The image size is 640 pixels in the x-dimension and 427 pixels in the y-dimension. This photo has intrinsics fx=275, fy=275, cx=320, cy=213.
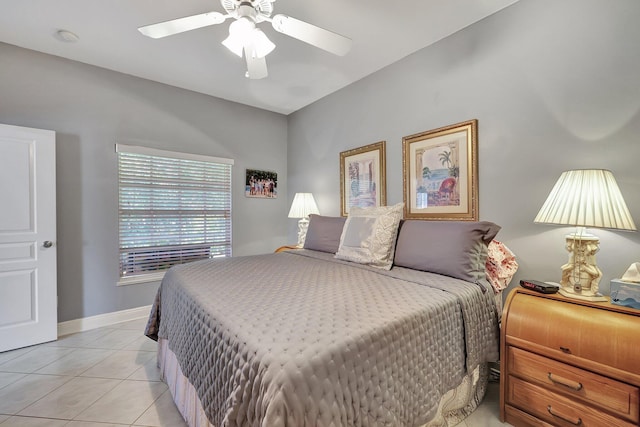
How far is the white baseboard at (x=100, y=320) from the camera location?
2.62 meters

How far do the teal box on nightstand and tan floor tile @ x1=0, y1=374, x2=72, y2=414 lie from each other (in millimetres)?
3231

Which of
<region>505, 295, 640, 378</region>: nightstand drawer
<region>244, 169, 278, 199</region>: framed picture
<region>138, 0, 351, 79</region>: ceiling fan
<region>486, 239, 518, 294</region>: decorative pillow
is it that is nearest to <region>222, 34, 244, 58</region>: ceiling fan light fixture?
<region>138, 0, 351, 79</region>: ceiling fan

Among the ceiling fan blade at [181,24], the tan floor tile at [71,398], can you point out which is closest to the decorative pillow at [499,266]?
the ceiling fan blade at [181,24]

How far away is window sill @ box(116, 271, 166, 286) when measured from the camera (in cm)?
292

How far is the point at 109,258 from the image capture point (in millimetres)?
2830

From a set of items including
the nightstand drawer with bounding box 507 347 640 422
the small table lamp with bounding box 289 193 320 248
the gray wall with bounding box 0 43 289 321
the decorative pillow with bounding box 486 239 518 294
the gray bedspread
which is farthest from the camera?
the small table lamp with bounding box 289 193 320 248

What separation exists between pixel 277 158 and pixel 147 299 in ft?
7.96

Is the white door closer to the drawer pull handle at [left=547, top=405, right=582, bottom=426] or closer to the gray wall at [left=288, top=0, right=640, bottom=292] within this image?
the gray wall at [left=288, top=0, right=640, bottom=292]

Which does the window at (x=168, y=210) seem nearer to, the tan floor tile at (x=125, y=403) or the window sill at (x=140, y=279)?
the window sill at (x=140, y=279)

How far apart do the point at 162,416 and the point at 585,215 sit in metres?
2.48

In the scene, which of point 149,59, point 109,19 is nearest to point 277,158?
point 149,59

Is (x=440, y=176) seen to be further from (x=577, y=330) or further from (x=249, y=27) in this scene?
(x=249, y=27)

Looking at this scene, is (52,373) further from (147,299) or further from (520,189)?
(520,189)

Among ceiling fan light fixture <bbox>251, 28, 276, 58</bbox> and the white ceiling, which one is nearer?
ceiling fan light fixture <bbox>251, 28, 276, 58</bbox>
